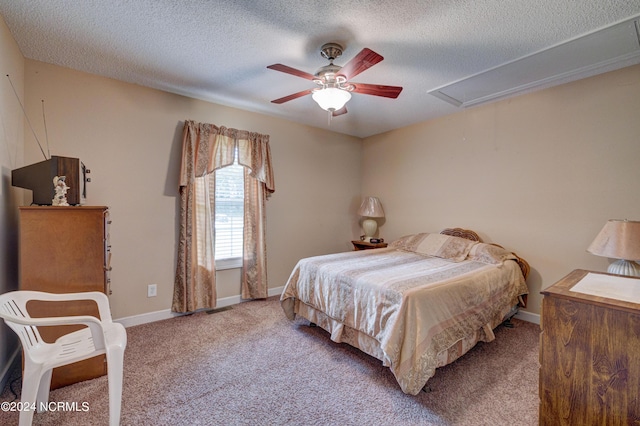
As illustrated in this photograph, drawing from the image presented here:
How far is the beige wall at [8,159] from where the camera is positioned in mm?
1874

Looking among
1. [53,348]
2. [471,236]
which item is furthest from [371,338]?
[471,236]

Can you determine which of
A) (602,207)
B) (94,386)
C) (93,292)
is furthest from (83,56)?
(602,207)

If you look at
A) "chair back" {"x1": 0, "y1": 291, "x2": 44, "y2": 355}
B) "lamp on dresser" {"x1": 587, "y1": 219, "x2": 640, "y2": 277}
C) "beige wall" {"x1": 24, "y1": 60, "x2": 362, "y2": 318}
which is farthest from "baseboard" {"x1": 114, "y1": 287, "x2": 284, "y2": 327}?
"lamp on dresser" {"x1": 587, "y1": 219, "x2": 640, "y2": 277}

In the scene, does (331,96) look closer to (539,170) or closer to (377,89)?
(377,89)

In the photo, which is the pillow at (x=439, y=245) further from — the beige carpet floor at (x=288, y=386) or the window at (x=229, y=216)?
the window at (x=229, y=216)

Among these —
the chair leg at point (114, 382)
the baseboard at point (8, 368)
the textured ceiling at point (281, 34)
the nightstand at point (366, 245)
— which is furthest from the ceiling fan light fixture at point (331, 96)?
the baseboard at point (8, 368)

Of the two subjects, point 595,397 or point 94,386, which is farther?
point 94,386

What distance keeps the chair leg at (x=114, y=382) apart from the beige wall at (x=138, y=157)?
1.68 m

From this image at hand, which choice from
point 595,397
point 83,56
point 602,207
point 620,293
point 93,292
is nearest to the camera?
point 595,397

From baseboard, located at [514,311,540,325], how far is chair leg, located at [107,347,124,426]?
3.62 metres

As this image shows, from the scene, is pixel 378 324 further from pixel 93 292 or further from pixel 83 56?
pixel 83 56

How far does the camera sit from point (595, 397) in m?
1.15

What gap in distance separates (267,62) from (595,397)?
292 centimetres

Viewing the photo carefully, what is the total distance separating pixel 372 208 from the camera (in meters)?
4.34
